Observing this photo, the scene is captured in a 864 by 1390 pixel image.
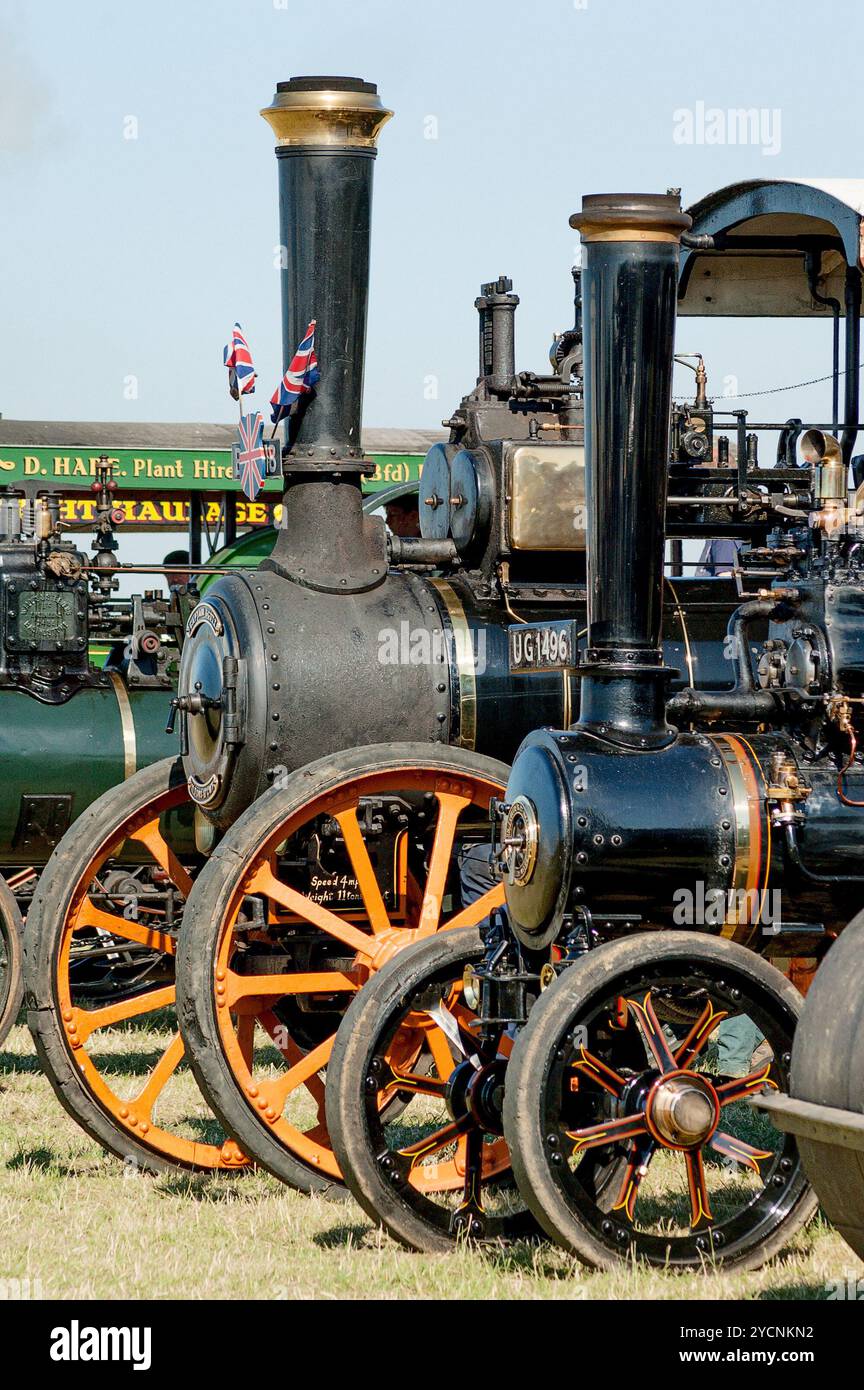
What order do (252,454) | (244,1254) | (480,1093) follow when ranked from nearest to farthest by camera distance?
(480,1093) < (244,1254) < (252,454)

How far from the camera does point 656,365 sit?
185 inches

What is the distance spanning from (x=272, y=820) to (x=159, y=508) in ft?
32.6

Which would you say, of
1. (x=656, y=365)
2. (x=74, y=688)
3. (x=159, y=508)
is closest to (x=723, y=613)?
(x=656, y=365)

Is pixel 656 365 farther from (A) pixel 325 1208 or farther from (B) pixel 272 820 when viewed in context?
(A) pixel 325 1208

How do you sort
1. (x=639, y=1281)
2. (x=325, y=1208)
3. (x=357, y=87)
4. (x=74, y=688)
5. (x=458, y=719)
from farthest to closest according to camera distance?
(x=74, y=688) → (x=357, y=87) → (x=458, y=719) → (x=325, y=1208) → (x=639, y=1281)

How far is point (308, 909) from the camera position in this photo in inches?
225

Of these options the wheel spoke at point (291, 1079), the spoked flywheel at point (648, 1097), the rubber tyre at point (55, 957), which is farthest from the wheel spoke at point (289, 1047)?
the spoked flywheel at point (648, 1097)

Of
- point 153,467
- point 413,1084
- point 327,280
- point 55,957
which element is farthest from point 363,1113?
point 153,467

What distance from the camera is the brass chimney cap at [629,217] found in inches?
184

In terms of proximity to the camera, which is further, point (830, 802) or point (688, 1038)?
point (830, 802)

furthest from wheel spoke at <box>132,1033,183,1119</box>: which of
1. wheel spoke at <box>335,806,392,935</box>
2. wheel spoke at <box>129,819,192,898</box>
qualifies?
wheel spoke at <box>335,806,392,935</box>

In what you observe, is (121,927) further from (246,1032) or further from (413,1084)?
(413,1084)

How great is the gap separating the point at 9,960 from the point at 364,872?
2.66 metres

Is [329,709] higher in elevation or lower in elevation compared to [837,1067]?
higher
